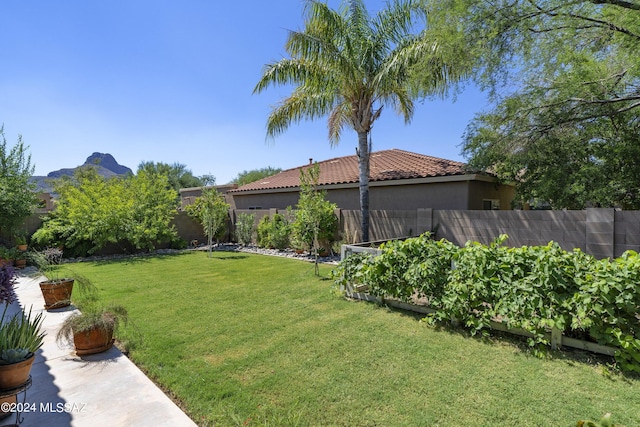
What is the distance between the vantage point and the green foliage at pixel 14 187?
11361 millimetres

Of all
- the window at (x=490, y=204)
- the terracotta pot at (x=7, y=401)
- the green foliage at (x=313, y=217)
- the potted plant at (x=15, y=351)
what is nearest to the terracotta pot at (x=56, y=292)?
the potted plant at (x=15, y=351)

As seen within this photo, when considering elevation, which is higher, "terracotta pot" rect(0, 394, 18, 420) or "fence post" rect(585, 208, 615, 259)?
"fence post" rect(585, 208, 615, 259)

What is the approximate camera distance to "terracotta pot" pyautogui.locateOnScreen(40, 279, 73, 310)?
6.15 metres

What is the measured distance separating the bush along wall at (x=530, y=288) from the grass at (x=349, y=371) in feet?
1.26

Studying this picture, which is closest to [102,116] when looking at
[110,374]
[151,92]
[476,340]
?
[151,92]

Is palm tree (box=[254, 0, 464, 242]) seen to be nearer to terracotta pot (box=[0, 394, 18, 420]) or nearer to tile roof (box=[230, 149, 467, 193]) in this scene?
tile roof (box=[230, 149, 467, 193])

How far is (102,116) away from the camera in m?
14.9

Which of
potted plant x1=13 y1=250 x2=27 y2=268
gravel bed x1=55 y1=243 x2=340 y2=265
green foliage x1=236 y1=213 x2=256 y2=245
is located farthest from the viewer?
green foliage x1=236 y1=213 x2=256 y2=245

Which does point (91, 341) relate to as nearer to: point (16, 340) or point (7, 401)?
point (16, 340)

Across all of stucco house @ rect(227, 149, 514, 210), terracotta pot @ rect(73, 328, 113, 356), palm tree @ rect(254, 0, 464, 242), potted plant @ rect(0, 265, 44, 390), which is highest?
palm tree @ rect(254, 0, 464, 242)

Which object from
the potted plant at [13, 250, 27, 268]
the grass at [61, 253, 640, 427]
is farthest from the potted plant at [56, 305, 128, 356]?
the potted plant at [13, 250, 27, 268]

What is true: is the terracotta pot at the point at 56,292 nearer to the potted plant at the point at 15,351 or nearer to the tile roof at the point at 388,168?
the potted plant at the point at 15,351

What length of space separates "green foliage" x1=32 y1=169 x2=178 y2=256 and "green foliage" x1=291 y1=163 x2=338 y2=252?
266 inches

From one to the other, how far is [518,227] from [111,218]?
601 inches
